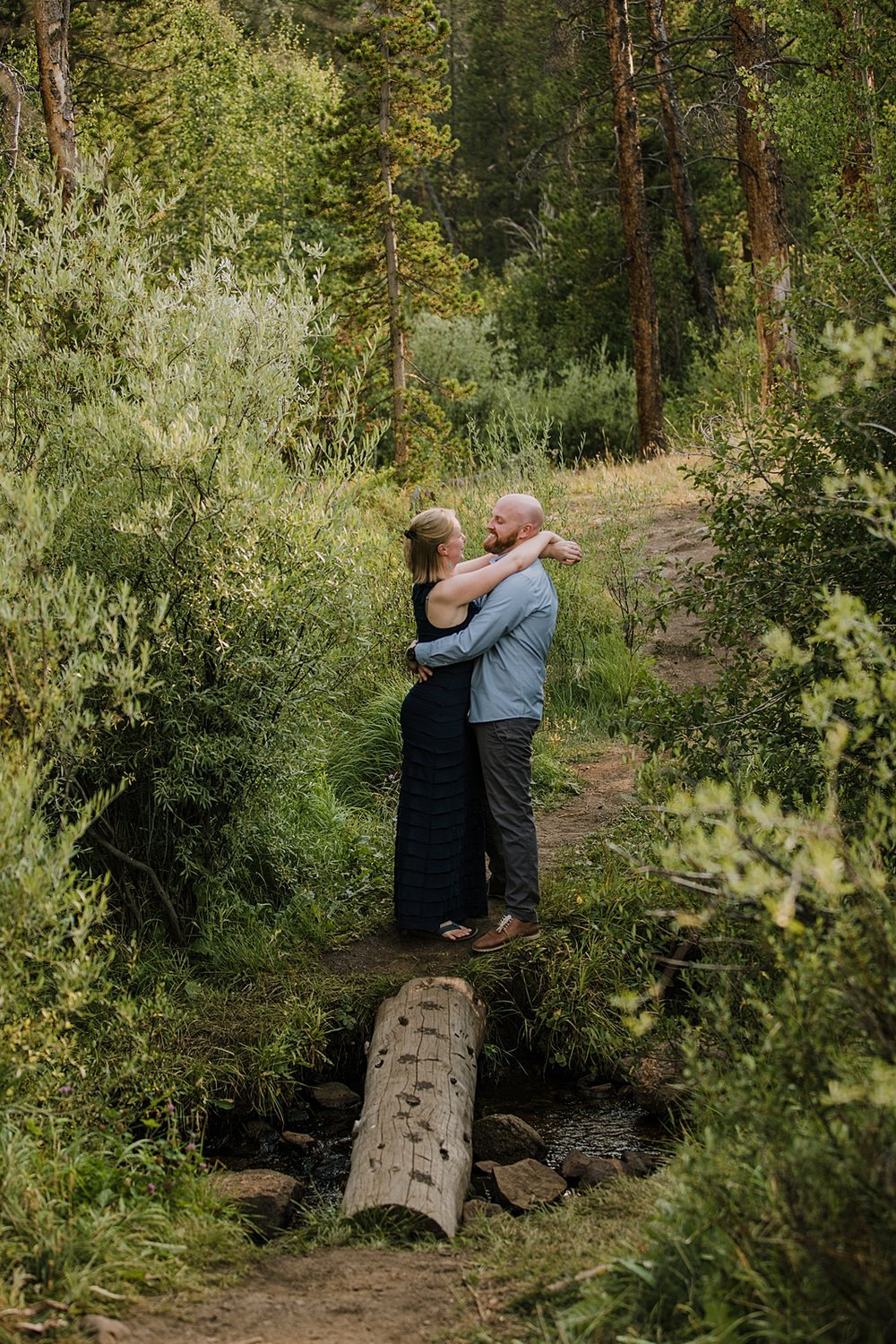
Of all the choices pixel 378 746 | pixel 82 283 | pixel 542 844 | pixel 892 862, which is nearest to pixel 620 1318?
pixel 892 862

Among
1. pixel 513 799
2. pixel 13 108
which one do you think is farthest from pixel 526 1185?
pixel 13 108

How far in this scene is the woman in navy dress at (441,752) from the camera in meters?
5.88

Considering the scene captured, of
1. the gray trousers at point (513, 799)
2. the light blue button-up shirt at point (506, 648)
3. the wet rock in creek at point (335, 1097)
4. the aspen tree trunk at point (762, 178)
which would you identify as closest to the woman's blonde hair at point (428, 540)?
the light blue button-up shirt at point (506, 648)

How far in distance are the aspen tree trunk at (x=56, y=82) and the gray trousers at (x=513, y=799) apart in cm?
744

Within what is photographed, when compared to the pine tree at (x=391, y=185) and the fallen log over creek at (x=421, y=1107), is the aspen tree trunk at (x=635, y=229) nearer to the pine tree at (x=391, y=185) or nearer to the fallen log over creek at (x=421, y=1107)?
the pine tree at (x=391, y=185)

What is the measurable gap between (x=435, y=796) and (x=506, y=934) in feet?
2.43

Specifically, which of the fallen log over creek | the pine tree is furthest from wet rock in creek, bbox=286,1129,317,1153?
the pine tree

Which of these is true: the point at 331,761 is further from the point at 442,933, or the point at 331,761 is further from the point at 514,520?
the point at 514,520

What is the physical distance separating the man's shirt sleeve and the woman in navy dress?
0.20 ft

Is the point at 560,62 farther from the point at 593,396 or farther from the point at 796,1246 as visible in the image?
the point at 796,1246

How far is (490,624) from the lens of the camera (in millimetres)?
5793

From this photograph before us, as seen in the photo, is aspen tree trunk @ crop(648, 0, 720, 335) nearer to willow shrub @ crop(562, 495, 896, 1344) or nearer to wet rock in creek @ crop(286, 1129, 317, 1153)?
wet rock in creek @ crop(286, 1129, 317, 1153)

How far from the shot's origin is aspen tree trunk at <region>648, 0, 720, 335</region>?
2028 centimetres

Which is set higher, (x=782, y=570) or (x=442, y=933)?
(x=782, y=570)
